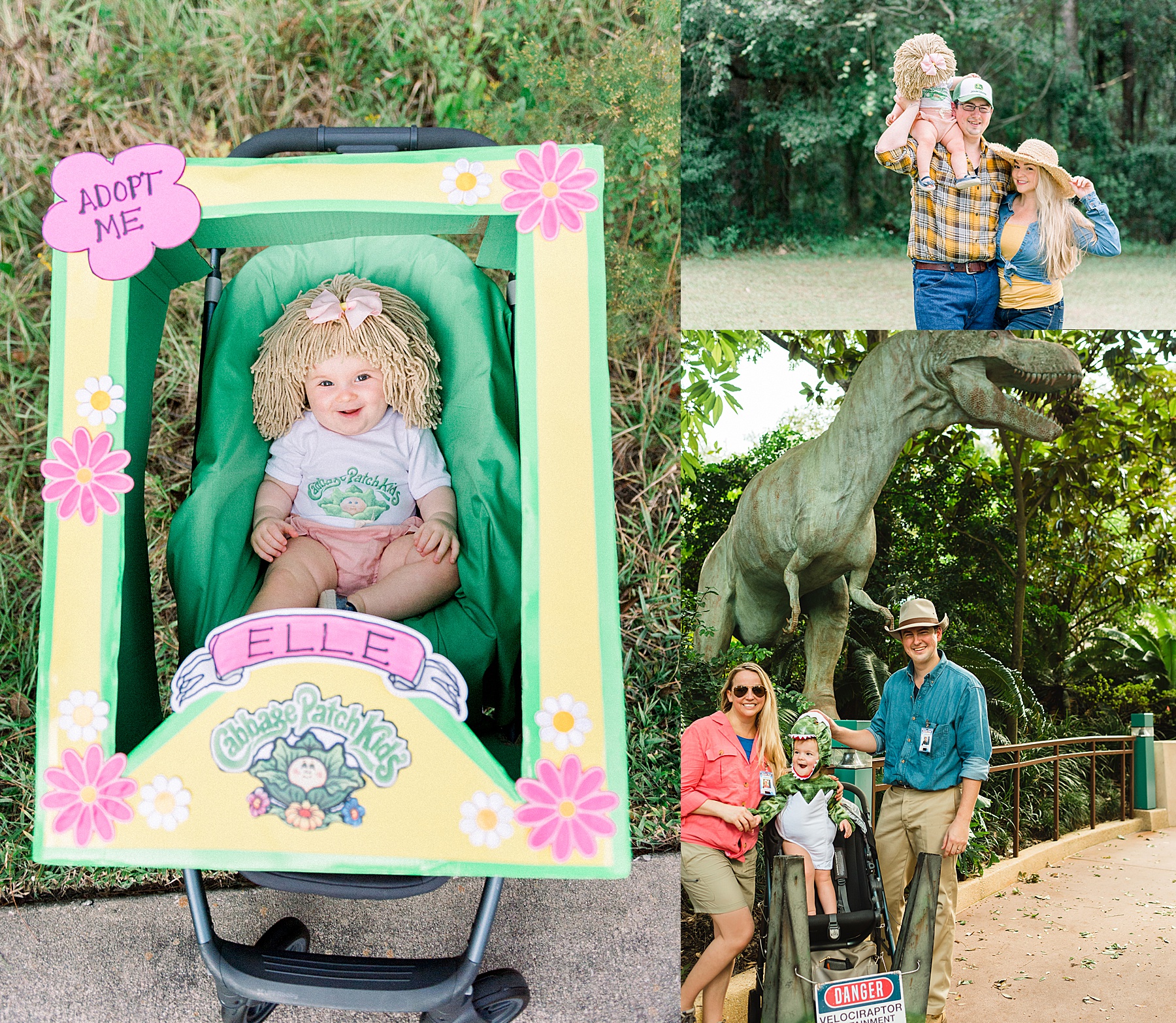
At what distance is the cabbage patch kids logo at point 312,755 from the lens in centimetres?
131

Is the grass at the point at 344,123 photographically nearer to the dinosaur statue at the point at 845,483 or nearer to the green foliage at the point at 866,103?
the green foliage at the point at 866,103

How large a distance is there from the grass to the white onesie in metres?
0.70

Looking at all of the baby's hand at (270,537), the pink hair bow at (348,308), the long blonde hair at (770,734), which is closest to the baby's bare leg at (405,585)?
the baby's hand at (270,537)

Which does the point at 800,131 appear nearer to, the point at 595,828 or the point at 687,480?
the point at 687,480

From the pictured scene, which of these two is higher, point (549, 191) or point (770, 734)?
point (549, 191)

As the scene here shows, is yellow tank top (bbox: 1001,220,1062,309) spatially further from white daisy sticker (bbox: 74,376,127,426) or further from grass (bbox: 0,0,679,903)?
white daisy sticker (bbox: 74,376,127,426)

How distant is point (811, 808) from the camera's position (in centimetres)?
173

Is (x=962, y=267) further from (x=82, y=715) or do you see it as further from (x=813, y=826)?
(x=82, y=715)

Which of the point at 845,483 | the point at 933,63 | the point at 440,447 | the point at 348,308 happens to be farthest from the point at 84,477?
the point at 933,63

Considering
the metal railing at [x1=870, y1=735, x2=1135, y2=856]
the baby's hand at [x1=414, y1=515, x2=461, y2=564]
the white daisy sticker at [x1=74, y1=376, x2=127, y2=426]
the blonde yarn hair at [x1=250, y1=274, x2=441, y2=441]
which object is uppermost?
the blonde yarn hair at [x1=250, y1=274, x2=441, y2=441]

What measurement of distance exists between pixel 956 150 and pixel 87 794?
5.97 feet

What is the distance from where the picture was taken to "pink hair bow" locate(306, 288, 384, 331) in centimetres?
174

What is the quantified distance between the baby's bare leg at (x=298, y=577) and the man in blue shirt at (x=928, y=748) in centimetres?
107

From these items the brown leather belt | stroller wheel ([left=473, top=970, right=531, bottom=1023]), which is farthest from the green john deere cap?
stroller wheel ([left=473, top=970, right=531, bottom=1023])
